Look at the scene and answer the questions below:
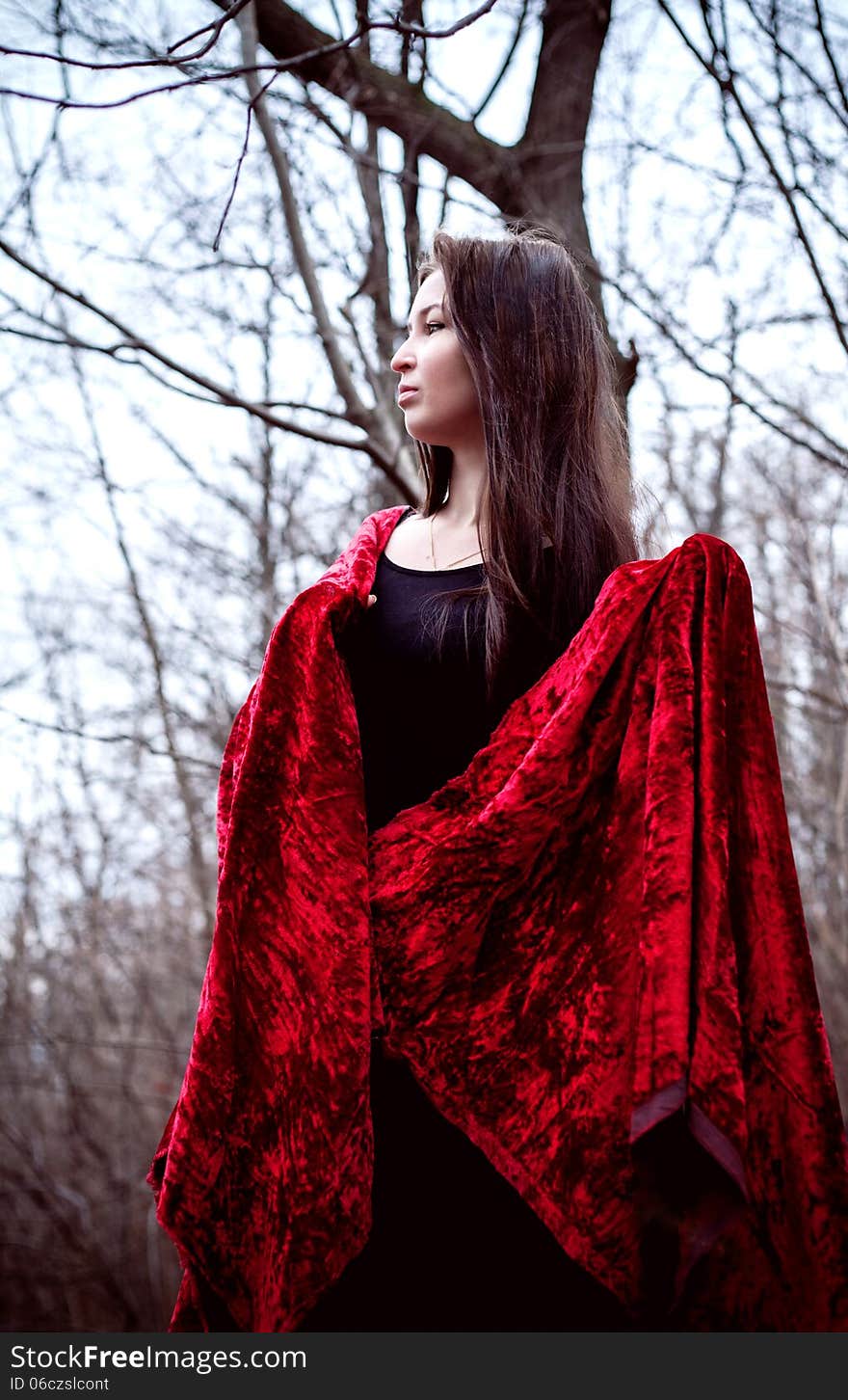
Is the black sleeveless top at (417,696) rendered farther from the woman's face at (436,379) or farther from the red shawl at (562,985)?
the woman's face at (436,379)

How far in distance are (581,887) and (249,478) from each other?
136 inches

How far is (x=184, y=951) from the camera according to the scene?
552cm

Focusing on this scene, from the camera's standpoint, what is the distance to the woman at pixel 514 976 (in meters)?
1.22

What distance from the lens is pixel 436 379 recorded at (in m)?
1.60

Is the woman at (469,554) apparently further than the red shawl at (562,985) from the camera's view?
Yes

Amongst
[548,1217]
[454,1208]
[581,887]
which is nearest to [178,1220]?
[454,1208]

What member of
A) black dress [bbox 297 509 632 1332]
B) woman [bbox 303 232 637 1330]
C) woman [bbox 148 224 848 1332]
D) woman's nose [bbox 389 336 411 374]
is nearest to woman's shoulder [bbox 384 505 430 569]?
woman [bbox 303 232 637 1330]

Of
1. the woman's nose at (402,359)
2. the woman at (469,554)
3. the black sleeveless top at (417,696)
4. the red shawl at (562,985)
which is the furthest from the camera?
the woman's nose at (402,359)

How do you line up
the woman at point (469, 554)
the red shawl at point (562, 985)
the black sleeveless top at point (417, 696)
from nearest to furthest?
the red shawl at point (562, 985) → the woman at point (469, 554) → the black sleeveless top at point (417, 696)

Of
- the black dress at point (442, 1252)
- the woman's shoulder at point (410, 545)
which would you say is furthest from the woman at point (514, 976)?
the woman's shoulder at point (410, 545)

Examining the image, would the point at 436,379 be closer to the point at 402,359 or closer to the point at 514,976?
the point at 402,359

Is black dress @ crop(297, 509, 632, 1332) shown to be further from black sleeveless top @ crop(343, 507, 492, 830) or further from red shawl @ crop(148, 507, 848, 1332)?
black sleeveless top @ crop(343, 507, 492, 830)

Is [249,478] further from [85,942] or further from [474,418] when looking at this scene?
[474,418]

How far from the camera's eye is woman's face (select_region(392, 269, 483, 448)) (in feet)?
5.26
